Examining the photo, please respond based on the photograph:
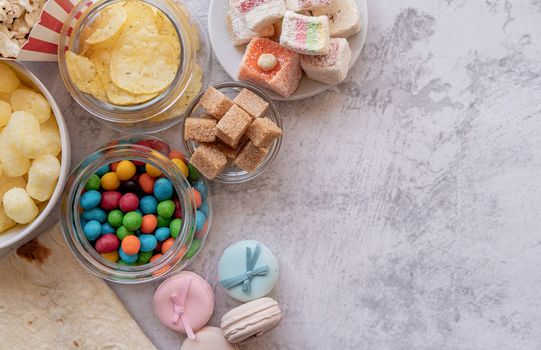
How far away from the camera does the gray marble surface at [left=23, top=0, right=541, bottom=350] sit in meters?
1.71

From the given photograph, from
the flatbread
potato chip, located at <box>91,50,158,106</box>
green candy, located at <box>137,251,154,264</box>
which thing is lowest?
the flatbread

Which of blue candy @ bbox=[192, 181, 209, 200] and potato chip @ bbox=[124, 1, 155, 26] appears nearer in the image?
potato chip @ bbox=[124, 1, 155, 26]

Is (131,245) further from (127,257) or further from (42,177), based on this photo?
(42,177)

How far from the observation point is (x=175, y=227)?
1600 mm

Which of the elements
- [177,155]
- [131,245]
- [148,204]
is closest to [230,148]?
[177,155]

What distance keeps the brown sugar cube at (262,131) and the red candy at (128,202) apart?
370 millimetres

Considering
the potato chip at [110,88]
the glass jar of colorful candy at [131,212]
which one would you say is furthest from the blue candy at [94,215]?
the potato chip at [110,88]

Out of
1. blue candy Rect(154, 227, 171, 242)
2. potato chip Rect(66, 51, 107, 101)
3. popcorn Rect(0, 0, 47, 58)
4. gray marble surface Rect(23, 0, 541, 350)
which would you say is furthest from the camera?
gray marble surface Rect(23, 0, 541, 350)

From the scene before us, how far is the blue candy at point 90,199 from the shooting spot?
1.58 meters

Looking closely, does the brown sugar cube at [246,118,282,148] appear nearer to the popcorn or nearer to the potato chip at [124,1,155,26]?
the potato chip at [124,1,155,26]

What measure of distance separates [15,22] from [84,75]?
21 centimetres

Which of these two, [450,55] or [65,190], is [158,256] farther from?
[450,55]

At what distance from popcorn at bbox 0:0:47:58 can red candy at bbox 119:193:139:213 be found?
0.46 metres

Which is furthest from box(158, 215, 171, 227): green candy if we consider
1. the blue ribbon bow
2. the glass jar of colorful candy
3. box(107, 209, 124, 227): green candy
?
the blue ribbon bow
